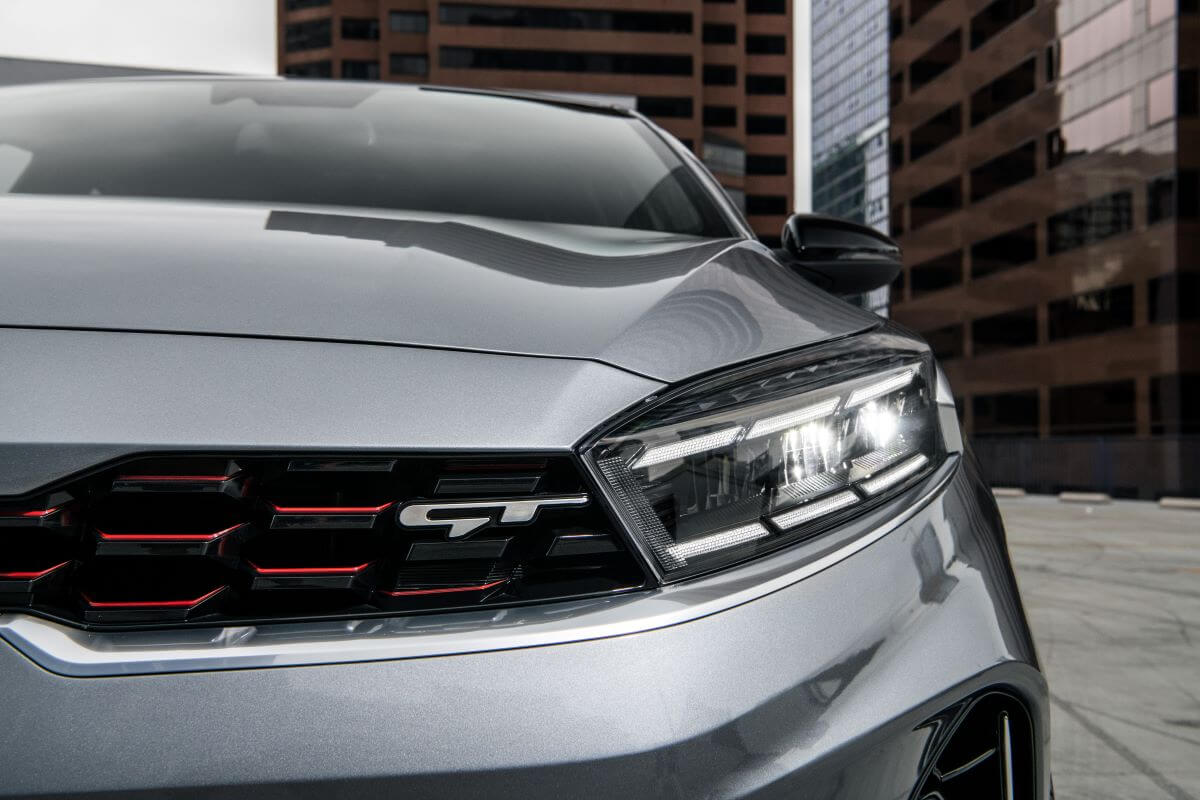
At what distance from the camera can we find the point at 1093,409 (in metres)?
36.1

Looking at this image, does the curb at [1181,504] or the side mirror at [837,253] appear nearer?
the side mirror at [837,253]

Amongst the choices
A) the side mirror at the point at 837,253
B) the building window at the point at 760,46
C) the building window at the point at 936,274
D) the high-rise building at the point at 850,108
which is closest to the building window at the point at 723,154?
the building window at the point at 760,46

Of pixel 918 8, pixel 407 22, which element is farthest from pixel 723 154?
pixel 407 22

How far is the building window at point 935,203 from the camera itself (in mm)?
45719

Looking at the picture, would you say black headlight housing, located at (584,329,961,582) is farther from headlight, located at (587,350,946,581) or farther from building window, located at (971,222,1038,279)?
building window, located at (971,222,1038,279)

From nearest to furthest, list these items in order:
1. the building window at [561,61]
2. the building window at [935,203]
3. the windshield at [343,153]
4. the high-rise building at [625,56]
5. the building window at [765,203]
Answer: the windshield at [343,153] → the building window at [935,203] → the building window at [561,61] → the high-rise building at [625,56] → the building window at [765,203]

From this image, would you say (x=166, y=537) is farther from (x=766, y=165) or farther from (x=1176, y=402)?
(x=766, y=165)

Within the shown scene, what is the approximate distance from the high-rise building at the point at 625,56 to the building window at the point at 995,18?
22891 mm

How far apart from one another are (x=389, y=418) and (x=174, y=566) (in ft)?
0.73

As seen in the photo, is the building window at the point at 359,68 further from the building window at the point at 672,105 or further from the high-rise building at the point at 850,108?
the high-rise building at the point at 850,108

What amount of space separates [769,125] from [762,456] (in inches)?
3149

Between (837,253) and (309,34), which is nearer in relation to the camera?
(837,253)

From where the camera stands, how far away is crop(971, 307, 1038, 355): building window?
39.6 meters

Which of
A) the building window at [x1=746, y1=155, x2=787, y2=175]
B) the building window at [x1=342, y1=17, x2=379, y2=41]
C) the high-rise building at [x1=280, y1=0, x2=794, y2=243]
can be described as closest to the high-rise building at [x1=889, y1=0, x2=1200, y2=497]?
the high-rise building at [x1=280, y1=0, x2=794, y2=243]
